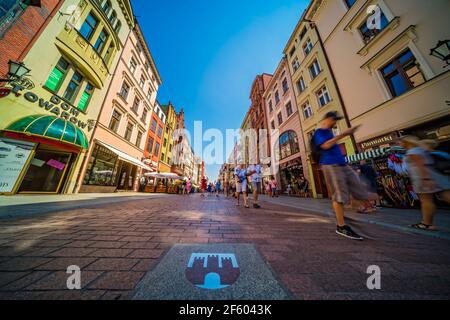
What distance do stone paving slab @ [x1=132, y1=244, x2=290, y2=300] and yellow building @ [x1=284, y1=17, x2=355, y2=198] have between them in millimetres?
10528

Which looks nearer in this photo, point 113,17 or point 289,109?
point 113,17

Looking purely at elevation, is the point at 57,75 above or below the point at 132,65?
below

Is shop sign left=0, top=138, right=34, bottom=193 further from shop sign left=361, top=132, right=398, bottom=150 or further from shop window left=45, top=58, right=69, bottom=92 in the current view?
shop sign left=361, top=132, right=398, bottom=150

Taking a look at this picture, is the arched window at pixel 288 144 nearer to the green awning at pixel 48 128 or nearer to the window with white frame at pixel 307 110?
the window with white frame at pixel 307 110

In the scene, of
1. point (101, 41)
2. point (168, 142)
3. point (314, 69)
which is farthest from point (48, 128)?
point (168, 142)

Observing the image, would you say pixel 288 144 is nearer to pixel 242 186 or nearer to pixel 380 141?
pixel 380 141

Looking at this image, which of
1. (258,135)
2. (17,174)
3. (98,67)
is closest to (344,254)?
(17,174)

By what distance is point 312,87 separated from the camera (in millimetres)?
12344

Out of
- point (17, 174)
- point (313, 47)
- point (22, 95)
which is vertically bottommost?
point (17, 174)

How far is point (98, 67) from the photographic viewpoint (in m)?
9.52

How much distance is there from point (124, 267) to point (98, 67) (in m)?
12.6

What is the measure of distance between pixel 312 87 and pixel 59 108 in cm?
1602

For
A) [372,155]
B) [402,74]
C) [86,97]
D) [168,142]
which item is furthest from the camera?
[168,142]
